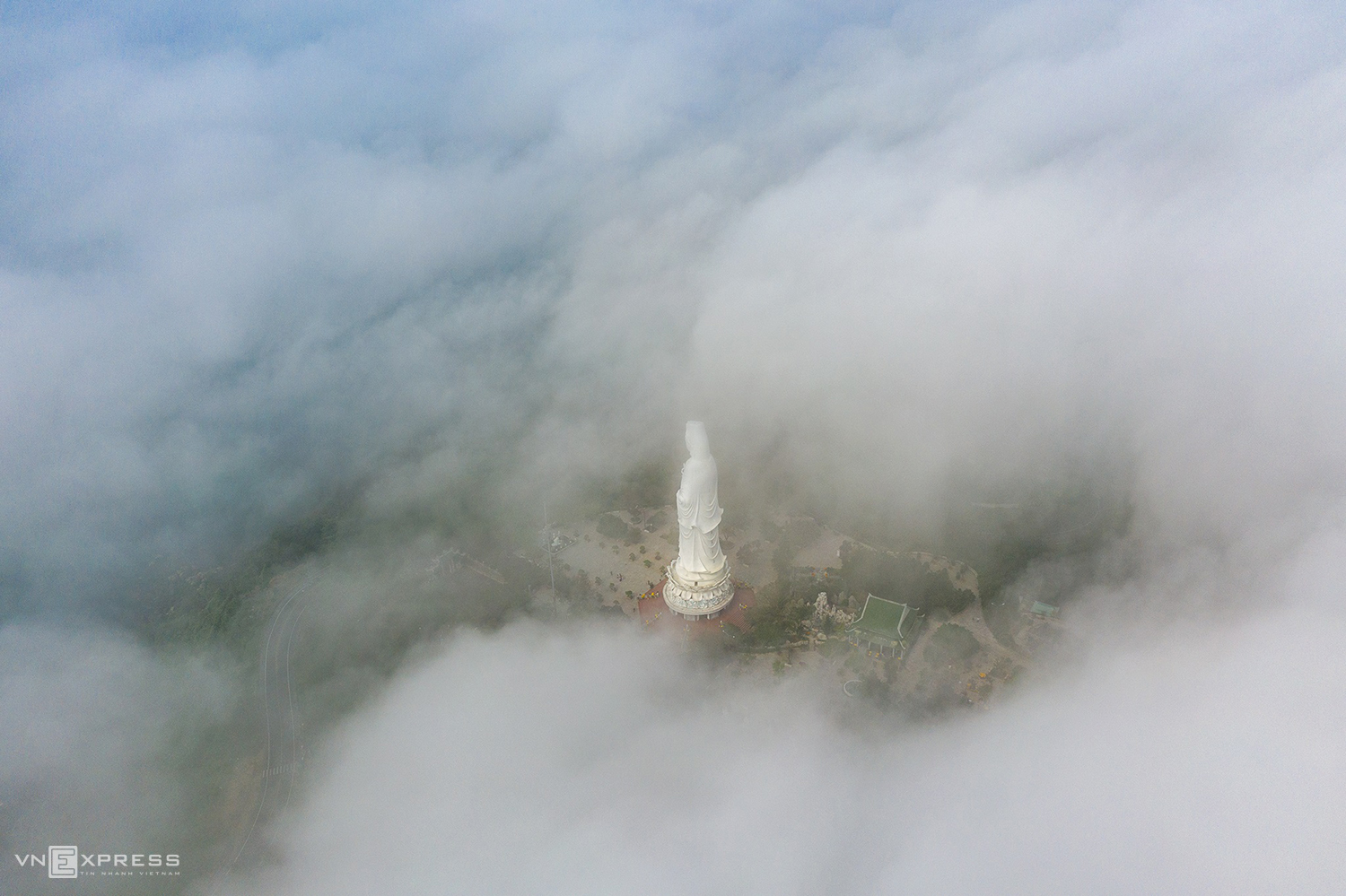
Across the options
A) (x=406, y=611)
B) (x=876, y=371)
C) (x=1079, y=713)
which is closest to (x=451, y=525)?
(x=406, y=611)

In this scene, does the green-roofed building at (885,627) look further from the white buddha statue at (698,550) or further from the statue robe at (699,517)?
the statue robe at (699,517)

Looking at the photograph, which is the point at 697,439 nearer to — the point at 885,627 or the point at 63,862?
the point at 885,627

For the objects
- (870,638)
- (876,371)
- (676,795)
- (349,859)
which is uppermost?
(876,371)

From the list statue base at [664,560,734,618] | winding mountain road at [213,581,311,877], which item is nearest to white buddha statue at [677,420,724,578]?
statue base at [664,560,734,618]

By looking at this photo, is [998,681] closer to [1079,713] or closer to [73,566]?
[1079,713]

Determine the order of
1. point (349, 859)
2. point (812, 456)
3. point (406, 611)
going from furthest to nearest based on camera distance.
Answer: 1. point (812, 456)
2. point (406, 611)
3. point (349, 859)
